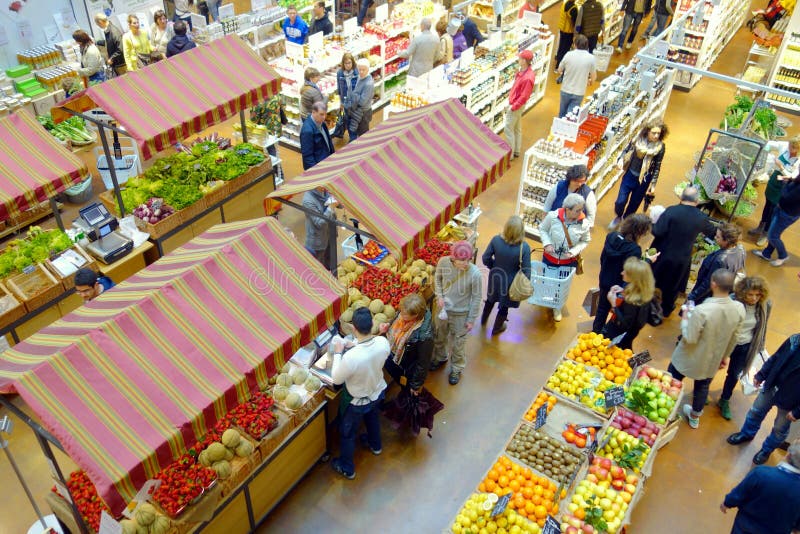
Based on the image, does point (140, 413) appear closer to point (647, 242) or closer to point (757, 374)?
point (757, 374)

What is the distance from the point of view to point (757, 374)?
20.7 ft

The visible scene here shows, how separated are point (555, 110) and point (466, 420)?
8412 millimetres

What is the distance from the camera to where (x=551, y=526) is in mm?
4820

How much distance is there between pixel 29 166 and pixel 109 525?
185 inches

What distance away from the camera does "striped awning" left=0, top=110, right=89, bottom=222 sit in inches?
276

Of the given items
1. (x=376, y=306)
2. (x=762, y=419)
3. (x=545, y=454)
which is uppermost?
(x=376, y=306)

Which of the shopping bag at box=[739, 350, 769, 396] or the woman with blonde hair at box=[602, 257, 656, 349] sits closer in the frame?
the woman with blonde hair at box=[602, 257, 656, 349]

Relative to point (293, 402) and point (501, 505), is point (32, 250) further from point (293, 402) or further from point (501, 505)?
point (501, 505)

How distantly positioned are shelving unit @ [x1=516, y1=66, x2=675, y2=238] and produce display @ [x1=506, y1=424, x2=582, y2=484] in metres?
4.37

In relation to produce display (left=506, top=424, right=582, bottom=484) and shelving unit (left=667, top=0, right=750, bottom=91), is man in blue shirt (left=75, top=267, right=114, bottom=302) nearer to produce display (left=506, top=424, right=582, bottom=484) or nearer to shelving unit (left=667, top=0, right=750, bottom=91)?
produce display (left=506, top=424, right=582, bottom=484)

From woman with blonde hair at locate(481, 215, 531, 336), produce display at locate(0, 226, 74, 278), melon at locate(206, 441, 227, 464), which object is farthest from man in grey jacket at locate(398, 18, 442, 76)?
melon at locate(206, 441, 227, 464)

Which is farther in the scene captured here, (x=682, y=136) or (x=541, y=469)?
(x=682, y=136)

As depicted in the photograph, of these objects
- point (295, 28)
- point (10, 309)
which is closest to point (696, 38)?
point (295, 28)

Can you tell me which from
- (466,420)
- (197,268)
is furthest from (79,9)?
(466,420)
